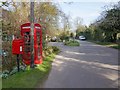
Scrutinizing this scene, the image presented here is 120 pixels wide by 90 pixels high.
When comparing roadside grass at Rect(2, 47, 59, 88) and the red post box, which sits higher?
the red post box

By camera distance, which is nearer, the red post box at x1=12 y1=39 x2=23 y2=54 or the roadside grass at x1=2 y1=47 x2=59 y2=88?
the roadside grass at x1=2 y1=47 x2=59 y2=88

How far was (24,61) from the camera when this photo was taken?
13.3 meters

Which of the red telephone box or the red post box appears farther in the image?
the red telephone box

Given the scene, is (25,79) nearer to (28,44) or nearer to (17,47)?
(17,47)

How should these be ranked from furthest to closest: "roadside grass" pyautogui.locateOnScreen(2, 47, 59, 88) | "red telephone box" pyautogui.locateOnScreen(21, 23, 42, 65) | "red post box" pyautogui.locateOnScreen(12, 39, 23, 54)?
"red telephone box" pyautogui.locateOnScreen(21, 23, 42, 65) < "red post box" pyautogui.locateOnScreen(12, 39, 23, 54) < "roadside grass" pyautogui.locateOnScreen(2, 47, 59, 88)

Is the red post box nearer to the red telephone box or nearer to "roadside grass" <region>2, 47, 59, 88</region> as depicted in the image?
"roadside grass" <region>2, 47, 59, 88</region>

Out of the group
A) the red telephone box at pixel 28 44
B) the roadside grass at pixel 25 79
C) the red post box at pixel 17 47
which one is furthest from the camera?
the red telephone box at pixel 28 44

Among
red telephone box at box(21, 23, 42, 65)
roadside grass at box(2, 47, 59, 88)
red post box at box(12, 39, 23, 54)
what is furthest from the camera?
red telephone box at box(21, 23, 42, 65)

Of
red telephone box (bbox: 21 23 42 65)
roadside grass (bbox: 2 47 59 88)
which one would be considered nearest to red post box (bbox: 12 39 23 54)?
roadside grass (bbox: 2 47 59 88)

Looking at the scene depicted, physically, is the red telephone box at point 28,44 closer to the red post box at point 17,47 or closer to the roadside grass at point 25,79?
the red post box at point 17,47

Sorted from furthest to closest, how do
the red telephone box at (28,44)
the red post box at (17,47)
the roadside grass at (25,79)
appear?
the red telephone box at (28,44), the red post box at (17,47), the roadside grass at (25,79)

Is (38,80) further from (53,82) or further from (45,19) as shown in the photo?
(45,19)

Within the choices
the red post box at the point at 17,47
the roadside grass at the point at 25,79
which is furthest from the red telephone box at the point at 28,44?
the roadside grass at the point at 25,79

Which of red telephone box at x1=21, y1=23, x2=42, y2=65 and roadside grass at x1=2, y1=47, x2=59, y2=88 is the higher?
red telephone box at x1=21, y1=23, x2=42, y2=65
